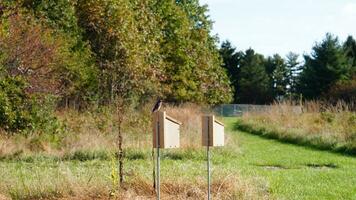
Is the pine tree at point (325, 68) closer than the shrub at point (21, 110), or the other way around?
the shrub at point (21, 110)

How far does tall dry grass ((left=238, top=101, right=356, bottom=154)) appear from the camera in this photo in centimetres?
1758

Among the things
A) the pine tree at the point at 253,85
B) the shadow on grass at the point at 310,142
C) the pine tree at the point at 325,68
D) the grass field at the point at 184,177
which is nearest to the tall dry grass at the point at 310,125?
the shadow on grass at the point at 310,142

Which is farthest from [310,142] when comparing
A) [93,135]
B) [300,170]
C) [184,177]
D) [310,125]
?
[184,177]

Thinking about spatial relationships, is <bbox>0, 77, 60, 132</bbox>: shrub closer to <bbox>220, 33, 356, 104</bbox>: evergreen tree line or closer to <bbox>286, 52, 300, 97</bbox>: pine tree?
<bbox>220, 33, 356, 104</bbox>: evergreen tree line

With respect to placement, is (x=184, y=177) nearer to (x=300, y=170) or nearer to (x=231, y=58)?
(x=300, y=170)

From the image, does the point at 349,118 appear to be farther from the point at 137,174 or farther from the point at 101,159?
the point at 137,174

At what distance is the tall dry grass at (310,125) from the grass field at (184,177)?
2.57 meters

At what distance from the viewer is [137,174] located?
8773 mm

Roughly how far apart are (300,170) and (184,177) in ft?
13.1

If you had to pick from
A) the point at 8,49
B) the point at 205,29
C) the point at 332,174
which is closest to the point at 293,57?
the point at 205,29

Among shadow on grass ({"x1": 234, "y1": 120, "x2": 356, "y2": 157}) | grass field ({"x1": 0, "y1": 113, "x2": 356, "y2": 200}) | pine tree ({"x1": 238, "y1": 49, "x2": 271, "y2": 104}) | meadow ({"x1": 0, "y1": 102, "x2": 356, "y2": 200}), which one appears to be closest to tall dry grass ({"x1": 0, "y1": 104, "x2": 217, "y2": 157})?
meadow ({"x1": 0, "y1": 102, "x2": 356, "y2": 200})

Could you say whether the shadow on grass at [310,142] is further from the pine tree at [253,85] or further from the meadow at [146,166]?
the pine tree at [253,85]

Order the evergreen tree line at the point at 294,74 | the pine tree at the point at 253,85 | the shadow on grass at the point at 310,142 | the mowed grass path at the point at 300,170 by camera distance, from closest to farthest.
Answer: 1. the mowed grass path at the point at 300,170
2. the shadow on grass at the point at 310,142
3. the evergreen tree line at the point at 294,74
4. the pine tree at the point at 253,85

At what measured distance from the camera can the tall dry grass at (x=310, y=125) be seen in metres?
17.6
